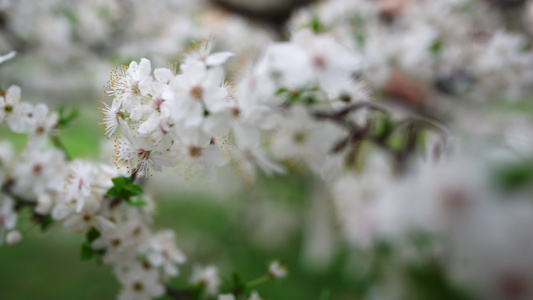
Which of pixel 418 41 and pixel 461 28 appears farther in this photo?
pixel 461 28

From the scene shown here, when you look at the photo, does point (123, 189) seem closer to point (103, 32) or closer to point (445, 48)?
point (445, 48)

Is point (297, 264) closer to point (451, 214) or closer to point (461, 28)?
point (451, 214)

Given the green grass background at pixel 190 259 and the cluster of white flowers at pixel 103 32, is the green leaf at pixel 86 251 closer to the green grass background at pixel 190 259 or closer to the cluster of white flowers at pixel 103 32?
the cluster of white flowers at pixel 103 32

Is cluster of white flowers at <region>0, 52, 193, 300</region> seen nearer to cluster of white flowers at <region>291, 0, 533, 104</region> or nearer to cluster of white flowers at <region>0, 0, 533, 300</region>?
cluster of white flowers at <region>0, 0, 533, 300</region>

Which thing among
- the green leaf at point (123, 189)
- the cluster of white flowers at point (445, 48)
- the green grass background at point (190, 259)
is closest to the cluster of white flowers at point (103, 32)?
the green grass background at point (190, 259)

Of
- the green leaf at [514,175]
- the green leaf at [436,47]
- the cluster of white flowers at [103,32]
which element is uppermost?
the cluster of white flowers at [103,32]

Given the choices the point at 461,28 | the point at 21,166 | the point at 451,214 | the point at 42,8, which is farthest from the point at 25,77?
the point at 451,214

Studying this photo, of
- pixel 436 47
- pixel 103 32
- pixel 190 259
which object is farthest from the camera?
pixel 190 259

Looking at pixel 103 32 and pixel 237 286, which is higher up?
pixel 103 32

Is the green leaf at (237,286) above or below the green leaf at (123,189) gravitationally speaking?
below

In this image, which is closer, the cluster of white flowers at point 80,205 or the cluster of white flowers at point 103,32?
the cluster of white flowers at point 80,205

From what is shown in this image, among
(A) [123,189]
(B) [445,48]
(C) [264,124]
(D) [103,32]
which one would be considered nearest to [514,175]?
(B) [445,48]
